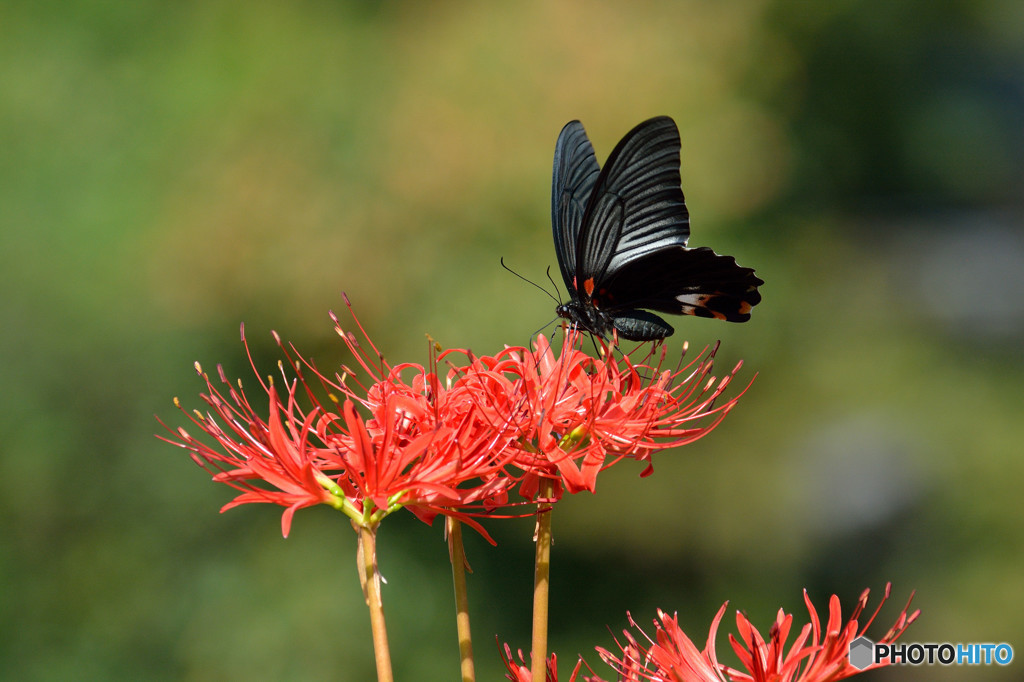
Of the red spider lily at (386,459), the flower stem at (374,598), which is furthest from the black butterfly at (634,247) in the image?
the flower stem at (374,598)

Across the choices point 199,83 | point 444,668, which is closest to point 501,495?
point 444,668

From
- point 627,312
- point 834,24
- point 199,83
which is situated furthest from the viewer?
point 834,24

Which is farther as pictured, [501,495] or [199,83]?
[199,83]

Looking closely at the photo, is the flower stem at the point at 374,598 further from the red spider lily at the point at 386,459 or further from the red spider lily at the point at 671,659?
the red spider lily at the point at 671,659

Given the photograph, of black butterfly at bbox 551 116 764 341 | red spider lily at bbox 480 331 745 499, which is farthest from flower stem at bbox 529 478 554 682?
black butterfly at bbox 551 116 764 341

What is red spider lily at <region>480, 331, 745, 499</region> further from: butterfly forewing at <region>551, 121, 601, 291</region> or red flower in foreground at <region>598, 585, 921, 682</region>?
butterfly forewing at <region>551, 121, 601, 291</region>

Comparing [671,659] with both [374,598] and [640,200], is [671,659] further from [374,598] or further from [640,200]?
[640,200]

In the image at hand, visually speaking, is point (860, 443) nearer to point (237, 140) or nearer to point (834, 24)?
point (834, 24)

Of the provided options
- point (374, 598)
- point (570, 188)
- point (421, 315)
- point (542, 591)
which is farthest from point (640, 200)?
point (421, 315)
